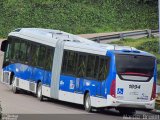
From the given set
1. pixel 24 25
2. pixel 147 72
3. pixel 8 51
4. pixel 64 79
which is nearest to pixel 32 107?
pixel 64 79

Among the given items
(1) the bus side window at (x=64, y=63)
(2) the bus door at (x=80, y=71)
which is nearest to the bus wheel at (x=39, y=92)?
(1) the bus side window at (x=64, y=63)

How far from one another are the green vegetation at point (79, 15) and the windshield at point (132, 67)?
3968cm

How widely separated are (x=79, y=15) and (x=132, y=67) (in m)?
45.7

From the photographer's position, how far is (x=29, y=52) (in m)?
35.2

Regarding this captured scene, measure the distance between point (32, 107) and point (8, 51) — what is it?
9148 mm

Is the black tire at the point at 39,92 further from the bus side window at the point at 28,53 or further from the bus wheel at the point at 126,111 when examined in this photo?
the bus wheel at the point at 126,111

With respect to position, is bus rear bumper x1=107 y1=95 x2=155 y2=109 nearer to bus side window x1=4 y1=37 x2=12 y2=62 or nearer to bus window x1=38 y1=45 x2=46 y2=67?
bus window x1=38 y1=45 x2=46 y2=67

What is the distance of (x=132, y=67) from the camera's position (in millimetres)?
27609

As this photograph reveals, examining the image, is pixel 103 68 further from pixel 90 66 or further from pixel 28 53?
pixel 28 53

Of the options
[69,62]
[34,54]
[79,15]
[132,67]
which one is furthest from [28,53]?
[79,15]

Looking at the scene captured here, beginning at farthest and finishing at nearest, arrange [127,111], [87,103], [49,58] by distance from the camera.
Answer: [49,58], [87,103], [127,111]

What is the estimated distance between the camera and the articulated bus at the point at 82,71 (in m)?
27.6

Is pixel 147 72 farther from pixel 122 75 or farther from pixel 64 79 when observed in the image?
pixel 64 79

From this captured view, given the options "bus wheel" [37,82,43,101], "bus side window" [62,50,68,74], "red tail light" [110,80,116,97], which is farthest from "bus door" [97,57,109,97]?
"bus wheel" [37,82,43,101]
